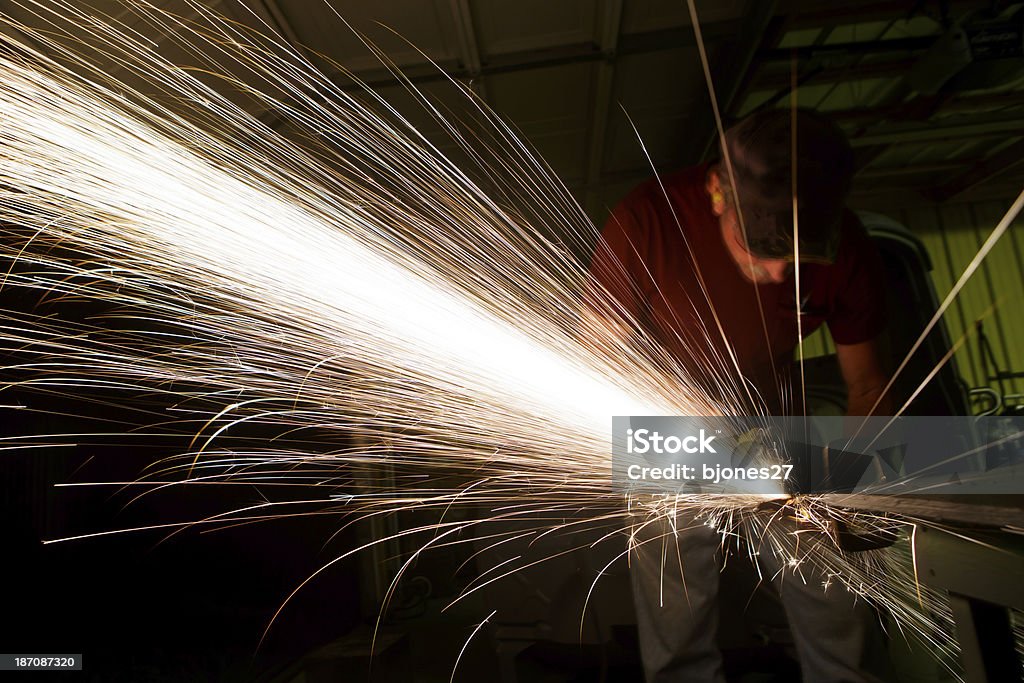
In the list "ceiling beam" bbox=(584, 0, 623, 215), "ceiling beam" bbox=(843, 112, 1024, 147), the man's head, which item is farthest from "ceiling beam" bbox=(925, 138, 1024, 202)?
"ceiling beam" bbox=(584, 0, 623, 215)

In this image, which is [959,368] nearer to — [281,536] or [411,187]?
[411,187]

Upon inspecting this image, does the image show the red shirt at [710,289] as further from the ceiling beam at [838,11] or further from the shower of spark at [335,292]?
the ceiling beam at [838,11]

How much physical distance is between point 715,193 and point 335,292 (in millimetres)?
583

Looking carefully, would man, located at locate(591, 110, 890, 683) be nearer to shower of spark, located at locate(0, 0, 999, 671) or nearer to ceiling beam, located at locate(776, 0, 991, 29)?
shower of spark, located at locate(0, 0, 999, 671)

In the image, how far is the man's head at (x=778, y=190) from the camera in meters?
0.86

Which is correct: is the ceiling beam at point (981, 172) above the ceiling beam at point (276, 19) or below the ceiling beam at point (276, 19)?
below

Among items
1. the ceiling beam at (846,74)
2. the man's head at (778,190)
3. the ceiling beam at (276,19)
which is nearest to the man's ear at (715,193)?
the man's head at (778,190)

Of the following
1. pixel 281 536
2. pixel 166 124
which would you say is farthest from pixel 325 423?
pixel 166 124

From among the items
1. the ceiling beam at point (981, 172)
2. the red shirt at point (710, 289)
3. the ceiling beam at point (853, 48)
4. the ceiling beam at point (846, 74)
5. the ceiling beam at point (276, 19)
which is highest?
the ceiling beam at point (276, 19)

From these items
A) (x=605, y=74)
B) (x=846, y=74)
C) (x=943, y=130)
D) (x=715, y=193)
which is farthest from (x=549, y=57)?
(x=943, y=130)

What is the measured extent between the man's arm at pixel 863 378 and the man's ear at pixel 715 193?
0.25m

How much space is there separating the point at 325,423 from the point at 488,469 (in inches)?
10.2

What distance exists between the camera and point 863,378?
877mm

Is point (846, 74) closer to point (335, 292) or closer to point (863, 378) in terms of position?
point (863, 378)
